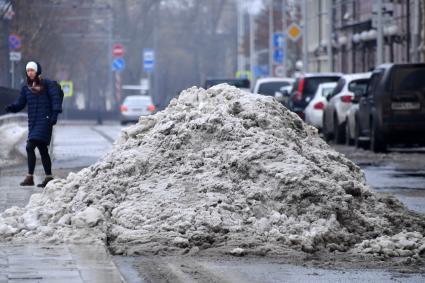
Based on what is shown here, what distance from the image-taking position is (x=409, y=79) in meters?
28.7

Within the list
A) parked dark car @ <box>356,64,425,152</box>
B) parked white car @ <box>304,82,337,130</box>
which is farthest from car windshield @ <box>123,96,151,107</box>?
parked dark car @ <box>356,64,425,152</box>

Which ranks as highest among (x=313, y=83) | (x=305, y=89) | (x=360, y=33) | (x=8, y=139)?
(x=360, y=33)

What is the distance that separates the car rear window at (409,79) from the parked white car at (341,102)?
17.5ft

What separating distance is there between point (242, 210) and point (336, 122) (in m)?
23.8

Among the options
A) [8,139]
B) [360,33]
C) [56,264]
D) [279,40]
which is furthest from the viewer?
[279,40]

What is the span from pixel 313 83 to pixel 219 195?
30298mm

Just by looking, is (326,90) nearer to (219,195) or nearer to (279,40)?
(219,195)

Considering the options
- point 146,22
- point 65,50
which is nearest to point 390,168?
point 65,50

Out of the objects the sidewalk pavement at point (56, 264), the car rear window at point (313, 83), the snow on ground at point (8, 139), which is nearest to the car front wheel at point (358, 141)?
the snow on ground at point (8, 139)

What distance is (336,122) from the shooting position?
35.8 metres

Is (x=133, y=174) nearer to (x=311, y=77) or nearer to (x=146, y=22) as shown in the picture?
(x=311, y=77)

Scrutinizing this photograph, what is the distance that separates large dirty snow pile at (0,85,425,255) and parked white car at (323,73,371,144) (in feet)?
68.0

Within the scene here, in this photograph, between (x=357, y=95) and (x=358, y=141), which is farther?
(x=358, y=141)

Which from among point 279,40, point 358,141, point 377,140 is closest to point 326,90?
A: point 358,141
